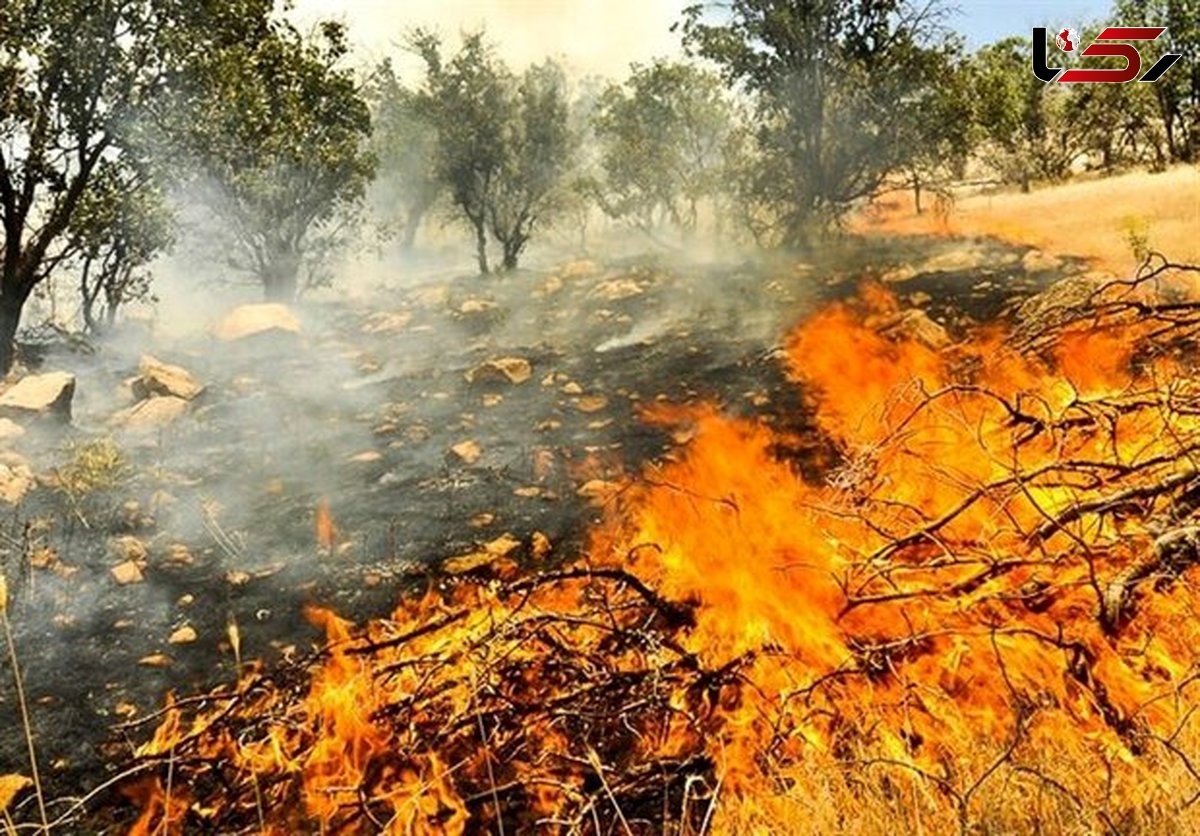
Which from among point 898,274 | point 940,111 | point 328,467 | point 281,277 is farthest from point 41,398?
point 940,111

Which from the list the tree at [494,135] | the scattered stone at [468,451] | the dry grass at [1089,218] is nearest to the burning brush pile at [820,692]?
the scattered stone at [468,451]

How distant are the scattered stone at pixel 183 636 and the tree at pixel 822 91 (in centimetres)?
2140

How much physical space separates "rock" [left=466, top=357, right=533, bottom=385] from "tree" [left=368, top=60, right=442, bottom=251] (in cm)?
1870

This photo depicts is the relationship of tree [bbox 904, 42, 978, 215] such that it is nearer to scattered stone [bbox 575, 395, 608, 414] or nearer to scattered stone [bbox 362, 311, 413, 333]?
scattered stone [bbox 362, 311, 413, 333]

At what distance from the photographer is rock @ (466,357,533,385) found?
12.1 meters

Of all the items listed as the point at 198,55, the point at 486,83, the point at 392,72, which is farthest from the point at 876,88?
the point at 392,72

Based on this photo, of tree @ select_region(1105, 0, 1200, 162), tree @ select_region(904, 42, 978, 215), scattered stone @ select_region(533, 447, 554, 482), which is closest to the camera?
scattered stone @ select_region(533, 447, 554, 482)

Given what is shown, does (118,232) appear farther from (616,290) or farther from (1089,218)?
(1089,218)

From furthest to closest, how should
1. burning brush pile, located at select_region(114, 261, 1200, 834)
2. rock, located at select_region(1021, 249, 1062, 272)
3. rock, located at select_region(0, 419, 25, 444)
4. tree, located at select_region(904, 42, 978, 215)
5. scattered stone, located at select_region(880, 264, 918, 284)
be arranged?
1. tree, located at select_region(904, 42, 978, 215)
2. scattered stone, located at select_region(880, 264, 918, 284)
3. rock, located at select_region(1021, 249, 1062, 272)
4. rock, located at select_region(0, 419, 25, 444)
5. burning brush pile, located at select_region(114, 261, 1200, 834)

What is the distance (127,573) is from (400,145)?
95.4 feet

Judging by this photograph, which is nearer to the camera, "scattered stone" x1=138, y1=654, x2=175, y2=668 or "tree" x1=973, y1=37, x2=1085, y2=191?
"scattered stone" x1=138, y1=654, x2=175, y2=668

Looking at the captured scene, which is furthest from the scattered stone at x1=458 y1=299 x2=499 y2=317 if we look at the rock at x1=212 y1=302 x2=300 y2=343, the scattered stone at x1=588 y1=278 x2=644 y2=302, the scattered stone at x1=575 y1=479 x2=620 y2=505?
the scattered stone at x1=575 y1=479 x2=620 y2=505

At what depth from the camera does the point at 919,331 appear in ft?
35.0

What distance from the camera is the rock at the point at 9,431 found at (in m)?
9.34
